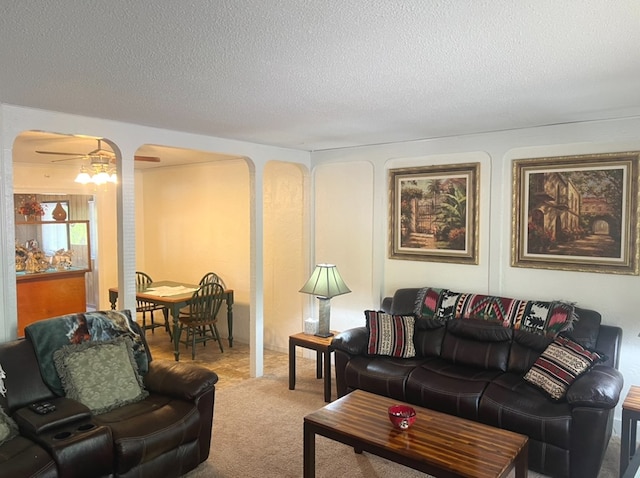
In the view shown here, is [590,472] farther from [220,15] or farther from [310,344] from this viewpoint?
[220,15]

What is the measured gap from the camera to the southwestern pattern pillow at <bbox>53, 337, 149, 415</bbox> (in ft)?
9.39

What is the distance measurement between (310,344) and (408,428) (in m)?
1.81

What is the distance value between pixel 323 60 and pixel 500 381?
252 centimetres

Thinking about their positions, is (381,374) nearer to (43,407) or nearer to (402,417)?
(402,417)

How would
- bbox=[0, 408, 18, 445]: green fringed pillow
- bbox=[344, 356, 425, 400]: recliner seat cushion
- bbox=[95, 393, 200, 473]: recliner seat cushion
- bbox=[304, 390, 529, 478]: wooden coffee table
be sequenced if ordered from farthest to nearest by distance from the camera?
bbox=[344, 356, 425, 400]: recliner seat cushion < bbox=[95, 393, 200, 473]: recliner seat cushion < bbox=[0, 408, 18, 445]: green fringed pillow < bbox=[304, 390, 529, 478]: wooden coffee table

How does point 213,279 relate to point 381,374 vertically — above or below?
above

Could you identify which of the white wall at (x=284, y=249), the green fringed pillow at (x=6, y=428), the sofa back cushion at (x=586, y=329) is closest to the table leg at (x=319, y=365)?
the white wall at (x=284, y=249)

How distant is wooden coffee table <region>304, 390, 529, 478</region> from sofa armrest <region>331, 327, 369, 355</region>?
0.94 meters

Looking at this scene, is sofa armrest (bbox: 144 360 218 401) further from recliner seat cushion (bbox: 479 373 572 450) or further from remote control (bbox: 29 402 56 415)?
recliner seat cushion (bbox: 479 373 572 450)

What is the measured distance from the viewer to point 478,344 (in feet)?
12.2

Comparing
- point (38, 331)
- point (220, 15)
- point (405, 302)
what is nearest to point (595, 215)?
point (405, 302)

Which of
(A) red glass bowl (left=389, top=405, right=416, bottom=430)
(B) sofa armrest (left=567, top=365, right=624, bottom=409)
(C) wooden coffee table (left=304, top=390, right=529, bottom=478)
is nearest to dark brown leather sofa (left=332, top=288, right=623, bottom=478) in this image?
(B) sofa armrest (left=567, top=365, right=624, bottom=409)

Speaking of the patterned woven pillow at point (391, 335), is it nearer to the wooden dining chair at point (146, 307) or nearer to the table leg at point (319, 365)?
the table leg at point (319, 365)

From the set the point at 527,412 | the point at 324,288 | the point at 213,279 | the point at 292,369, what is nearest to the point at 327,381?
the point at 292,369
